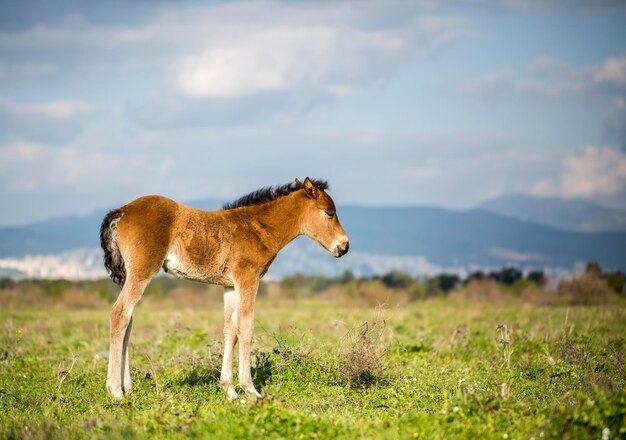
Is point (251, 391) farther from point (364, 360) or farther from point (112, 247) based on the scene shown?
point (112, 247)

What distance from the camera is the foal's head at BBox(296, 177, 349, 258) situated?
13062 mm

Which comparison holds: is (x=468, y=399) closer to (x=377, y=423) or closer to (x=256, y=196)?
(x=377, y=423)

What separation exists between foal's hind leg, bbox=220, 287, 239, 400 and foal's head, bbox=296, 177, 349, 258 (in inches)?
71.2

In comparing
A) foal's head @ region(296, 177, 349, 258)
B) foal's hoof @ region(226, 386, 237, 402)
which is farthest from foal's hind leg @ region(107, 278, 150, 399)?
foal's head @ region(296, 177, 349, 258)

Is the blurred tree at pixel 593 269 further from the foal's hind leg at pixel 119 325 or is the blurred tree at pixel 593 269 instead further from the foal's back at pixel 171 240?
the foal's hind leg at pixel 119 325

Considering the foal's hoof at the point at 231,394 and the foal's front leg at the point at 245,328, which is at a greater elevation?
the foal's front leg at the point at 245,328

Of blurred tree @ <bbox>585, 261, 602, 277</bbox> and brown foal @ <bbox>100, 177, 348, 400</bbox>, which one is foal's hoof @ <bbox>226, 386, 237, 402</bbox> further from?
blurred tree @ <bbox>585, 261, 602, 277</bbox>

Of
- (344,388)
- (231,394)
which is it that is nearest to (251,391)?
(231,394)

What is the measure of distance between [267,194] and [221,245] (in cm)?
149

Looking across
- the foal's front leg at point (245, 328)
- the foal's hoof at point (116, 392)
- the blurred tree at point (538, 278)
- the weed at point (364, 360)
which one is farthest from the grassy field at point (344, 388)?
the blurred tree at point (538, 278)

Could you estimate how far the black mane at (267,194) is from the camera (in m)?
13.3

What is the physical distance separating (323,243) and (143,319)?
59.3 ft

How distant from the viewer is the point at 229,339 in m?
12.5

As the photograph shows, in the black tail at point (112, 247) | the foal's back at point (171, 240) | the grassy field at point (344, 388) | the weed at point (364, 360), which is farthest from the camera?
the weed at point (364, 360)
